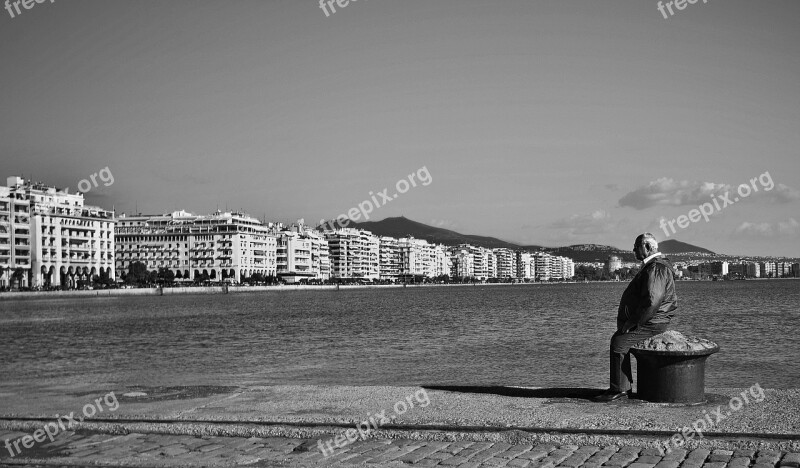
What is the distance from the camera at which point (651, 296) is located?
400 inches

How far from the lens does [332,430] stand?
29.7 ft

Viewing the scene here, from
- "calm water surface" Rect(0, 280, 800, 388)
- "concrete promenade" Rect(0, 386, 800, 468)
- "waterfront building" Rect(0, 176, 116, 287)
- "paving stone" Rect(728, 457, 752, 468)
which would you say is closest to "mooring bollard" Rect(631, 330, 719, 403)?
"concrete promenade" Rect(0, 386, 800, 468)

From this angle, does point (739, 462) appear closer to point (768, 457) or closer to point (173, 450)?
point (768, 457)

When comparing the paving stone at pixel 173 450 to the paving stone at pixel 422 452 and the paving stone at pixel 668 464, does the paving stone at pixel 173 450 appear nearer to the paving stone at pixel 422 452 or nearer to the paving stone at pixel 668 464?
the paving stone at pixel 422 452

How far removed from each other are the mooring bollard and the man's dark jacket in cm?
30

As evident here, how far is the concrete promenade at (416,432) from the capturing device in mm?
7789

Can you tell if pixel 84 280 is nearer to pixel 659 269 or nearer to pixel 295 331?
pixel 295 331

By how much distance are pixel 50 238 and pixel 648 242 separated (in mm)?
157672

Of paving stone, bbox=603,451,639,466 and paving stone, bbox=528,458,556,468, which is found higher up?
paving stone, bbox=528,458,556,468

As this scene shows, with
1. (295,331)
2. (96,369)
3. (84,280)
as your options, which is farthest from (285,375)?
(84,280)

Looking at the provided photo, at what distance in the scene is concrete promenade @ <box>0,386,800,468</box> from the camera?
25.6ft

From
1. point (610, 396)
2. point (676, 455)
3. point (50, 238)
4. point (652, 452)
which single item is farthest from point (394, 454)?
point (50, 238)

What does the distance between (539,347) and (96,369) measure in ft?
47.7

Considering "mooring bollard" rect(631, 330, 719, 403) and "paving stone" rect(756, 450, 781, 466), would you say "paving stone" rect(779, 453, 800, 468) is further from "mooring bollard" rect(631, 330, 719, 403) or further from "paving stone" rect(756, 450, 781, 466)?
"mooring bollard" rect(631, 330, 719, 403)
